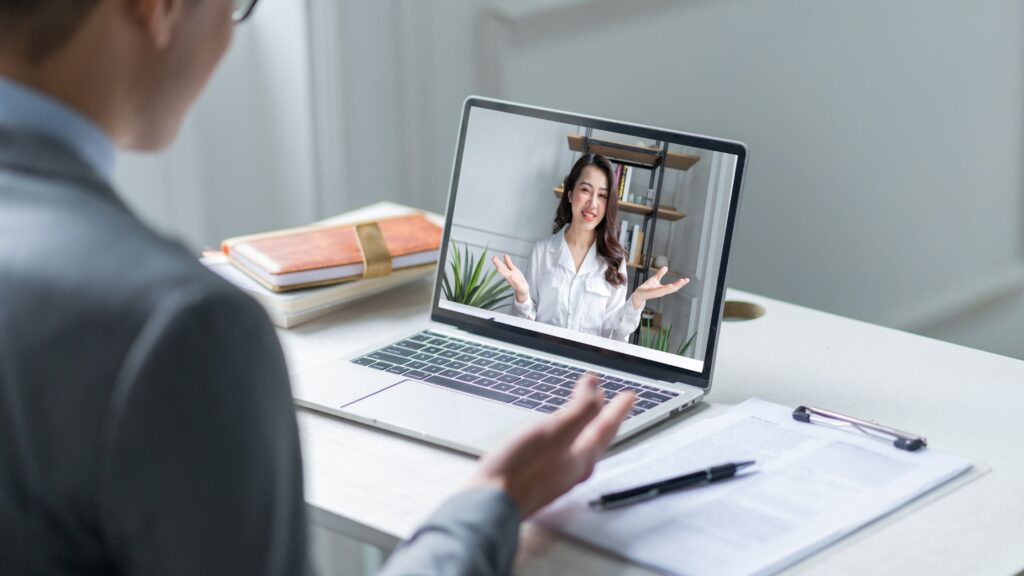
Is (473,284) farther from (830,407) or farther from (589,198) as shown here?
(830,407)

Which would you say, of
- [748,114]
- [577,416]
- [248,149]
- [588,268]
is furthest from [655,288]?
[248,149]

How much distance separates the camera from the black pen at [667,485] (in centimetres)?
90

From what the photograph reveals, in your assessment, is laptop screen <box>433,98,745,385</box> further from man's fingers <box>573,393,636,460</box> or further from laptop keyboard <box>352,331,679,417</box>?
man's fingers <box>573,393,636,460</box>

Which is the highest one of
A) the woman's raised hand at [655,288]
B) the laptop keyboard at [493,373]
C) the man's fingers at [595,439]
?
the woman's raised hand at [655,288]

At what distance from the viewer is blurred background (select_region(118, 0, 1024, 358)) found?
196 cm

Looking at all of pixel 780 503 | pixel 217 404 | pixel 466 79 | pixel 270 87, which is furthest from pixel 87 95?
pixel 466 79

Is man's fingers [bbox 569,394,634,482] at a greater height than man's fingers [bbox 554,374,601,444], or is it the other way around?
man's fingers [bbox 554,374,601,444]

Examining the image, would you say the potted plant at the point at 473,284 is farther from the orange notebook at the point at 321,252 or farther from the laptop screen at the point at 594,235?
the orange notebook at the point at 321,252

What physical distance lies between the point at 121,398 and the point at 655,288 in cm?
66

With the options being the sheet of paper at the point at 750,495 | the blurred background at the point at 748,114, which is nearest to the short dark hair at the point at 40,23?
the sheet of paper at the point at 750,495

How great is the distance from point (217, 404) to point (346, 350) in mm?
700

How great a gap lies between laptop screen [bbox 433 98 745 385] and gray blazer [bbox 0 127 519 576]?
0.57 m

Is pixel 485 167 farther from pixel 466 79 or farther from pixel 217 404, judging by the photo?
pixel 466 79

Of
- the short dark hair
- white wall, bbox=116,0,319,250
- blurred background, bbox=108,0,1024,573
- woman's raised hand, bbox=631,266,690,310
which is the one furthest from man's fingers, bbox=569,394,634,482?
white wall, bbox=116,0,319,250
